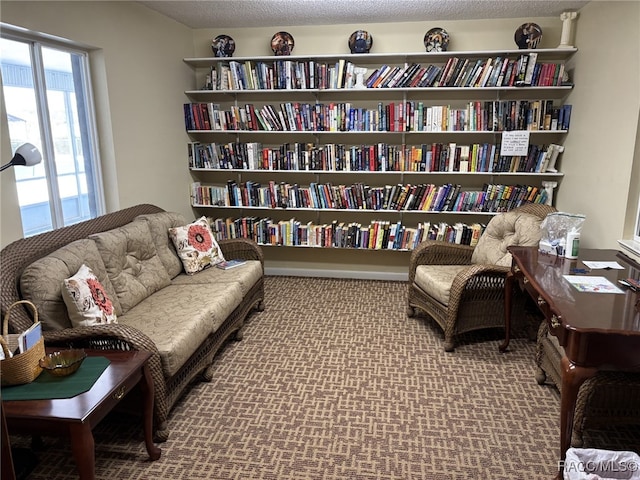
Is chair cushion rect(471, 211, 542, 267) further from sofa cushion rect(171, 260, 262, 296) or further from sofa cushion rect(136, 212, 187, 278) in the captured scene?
sofa cushion rect(136, 212, 187, 278)

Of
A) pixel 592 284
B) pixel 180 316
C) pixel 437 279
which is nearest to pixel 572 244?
pixel 592 284

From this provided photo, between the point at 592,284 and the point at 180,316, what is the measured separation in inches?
84.6

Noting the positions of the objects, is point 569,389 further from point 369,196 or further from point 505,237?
point 369,196

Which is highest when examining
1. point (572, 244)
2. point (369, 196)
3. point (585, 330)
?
point (369, 196)

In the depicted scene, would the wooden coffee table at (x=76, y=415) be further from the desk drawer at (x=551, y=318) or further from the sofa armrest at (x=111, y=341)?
the desk drawer at (x=551, y=318)

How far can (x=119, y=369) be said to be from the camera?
182cm

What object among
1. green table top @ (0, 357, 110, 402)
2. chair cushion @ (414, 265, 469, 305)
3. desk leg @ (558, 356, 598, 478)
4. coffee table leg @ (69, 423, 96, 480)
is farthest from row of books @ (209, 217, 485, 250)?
coffee table leg @ (69, 423, 96, 480)

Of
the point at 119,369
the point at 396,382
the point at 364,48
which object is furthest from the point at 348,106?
the point at 119,369

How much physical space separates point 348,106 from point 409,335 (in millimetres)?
2073

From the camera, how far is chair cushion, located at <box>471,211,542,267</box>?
3061mm

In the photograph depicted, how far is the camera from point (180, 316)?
253 cm

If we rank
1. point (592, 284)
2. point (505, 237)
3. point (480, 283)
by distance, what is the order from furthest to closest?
point (505, 237) < point (480, 283) < point (592, 284)

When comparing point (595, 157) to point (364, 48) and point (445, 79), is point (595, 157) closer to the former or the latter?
point (445, 79)

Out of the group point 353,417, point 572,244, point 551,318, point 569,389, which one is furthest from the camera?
point 572,244
